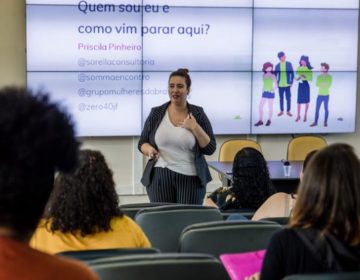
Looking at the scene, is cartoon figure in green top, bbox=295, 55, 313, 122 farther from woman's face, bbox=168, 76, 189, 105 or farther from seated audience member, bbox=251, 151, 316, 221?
seated audience member, bbox=251, 151, 316, 221

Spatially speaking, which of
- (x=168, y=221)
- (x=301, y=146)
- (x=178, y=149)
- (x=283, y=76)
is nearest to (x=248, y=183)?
(x=168, y=221)

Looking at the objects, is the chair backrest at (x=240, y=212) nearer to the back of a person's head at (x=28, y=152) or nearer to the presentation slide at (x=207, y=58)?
the back of a person's head at (x=28, y=152)

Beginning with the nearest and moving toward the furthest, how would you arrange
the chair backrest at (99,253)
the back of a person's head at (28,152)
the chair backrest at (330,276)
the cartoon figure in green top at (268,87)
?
the back of a person's head at (28,152) → the chair backrest at (330,276) → the chair backrest at (99,253) → the cartoon figure in green top at (268,87)

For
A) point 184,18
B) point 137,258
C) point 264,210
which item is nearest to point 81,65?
point 184,18

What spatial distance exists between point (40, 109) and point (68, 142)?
2.8 inches

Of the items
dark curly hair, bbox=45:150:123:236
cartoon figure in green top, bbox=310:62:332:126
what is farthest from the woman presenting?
cartoon figure in green top, bbox=310:62:332:126

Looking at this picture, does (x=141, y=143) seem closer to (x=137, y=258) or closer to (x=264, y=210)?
(x=264, y=210)

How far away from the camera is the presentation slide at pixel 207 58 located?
253 inches

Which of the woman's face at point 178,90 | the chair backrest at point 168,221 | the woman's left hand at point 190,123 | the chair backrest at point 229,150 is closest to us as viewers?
the chair backrest at point 168,221

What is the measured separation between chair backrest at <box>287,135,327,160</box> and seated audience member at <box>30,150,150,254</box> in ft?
13.6

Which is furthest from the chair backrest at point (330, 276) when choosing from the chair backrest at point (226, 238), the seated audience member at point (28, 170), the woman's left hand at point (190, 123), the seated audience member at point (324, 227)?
the woman's left hand at point (190, 123)

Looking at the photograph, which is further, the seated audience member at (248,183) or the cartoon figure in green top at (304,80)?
the cartoon figure in green top at (304,80)

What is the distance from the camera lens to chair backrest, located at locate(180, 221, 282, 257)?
2.49 m

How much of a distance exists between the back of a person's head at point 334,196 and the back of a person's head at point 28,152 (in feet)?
3.25
